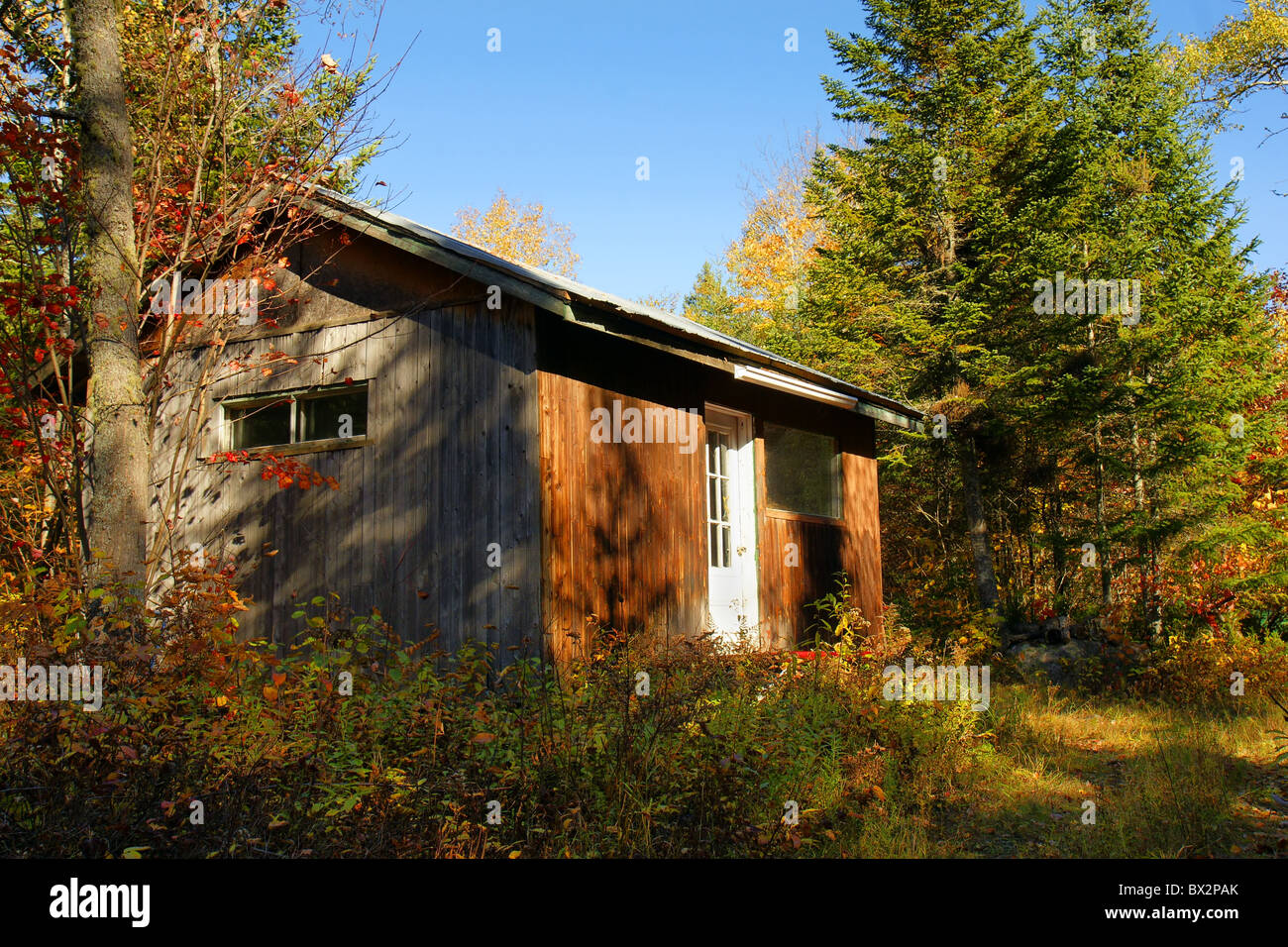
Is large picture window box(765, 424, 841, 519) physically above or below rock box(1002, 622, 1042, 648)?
above

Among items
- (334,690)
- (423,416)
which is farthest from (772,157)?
(334,690)

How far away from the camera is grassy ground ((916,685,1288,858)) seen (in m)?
5.83

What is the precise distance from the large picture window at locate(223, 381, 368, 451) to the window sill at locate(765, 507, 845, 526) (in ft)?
14.8

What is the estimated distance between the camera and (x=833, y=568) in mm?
12016

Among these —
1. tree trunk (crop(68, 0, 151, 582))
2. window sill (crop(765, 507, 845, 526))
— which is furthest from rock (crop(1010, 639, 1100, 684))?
tree trunk (crop(68, 0, 151, 582))

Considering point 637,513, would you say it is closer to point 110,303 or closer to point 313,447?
point 313,447

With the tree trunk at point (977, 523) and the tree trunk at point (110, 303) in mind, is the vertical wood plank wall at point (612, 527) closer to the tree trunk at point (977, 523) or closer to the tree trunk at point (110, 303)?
the tree trunk at point (110, 303)

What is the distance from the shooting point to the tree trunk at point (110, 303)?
22.7ft

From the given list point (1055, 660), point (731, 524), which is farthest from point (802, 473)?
point (1055, 660)

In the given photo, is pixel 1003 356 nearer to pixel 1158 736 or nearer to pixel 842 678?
pixel 1158 736

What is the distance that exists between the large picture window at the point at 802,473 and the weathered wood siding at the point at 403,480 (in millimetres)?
3896

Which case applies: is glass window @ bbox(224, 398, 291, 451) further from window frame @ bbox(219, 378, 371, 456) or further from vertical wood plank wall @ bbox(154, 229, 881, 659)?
vertical wood plank wall @ bbox(154, 229, 881, 659)

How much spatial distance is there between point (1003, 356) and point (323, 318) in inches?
390

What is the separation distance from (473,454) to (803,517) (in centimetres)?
467
